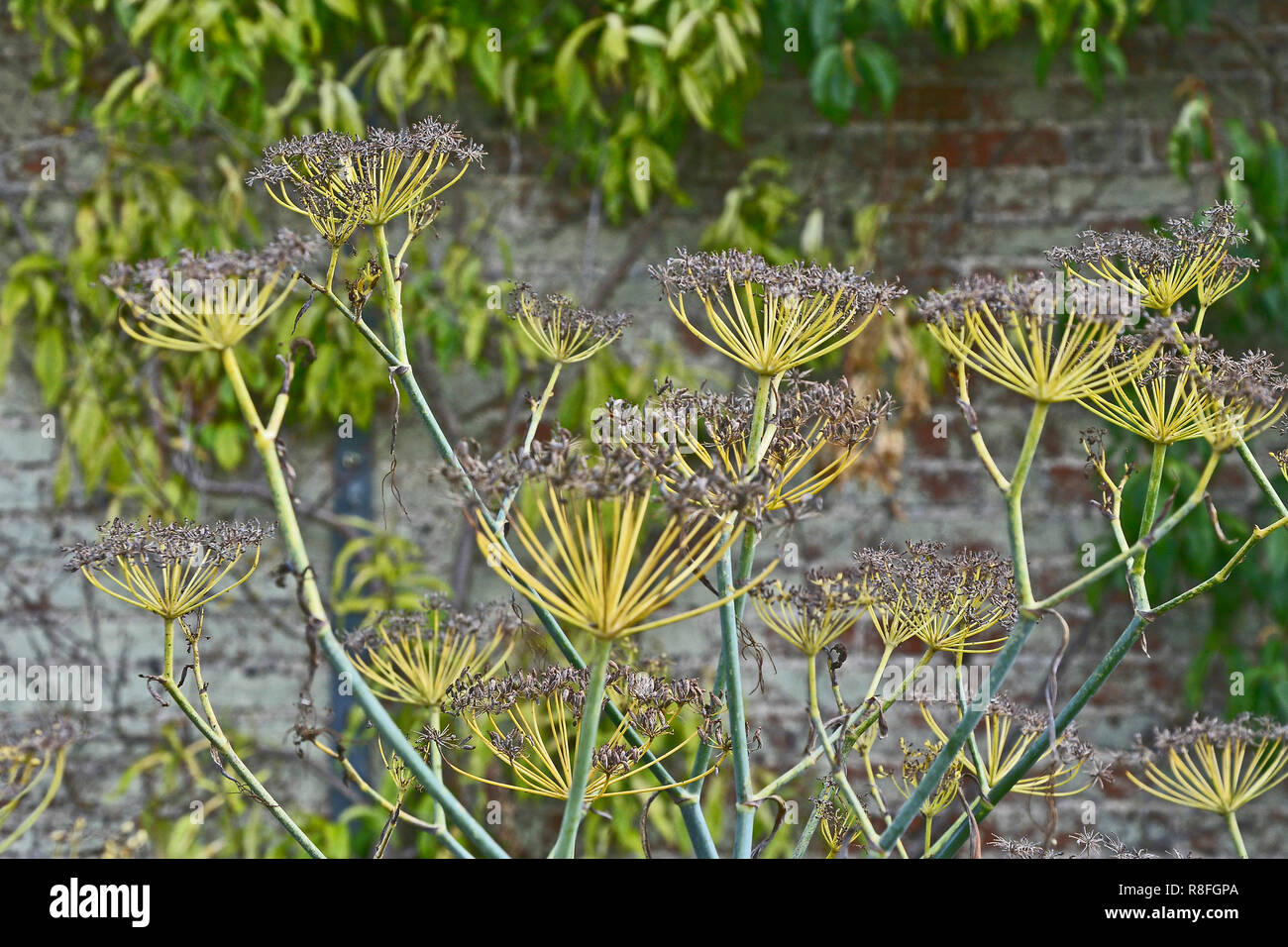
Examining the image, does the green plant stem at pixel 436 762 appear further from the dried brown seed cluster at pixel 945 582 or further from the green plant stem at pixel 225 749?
the dried brown seed cluster at pixel 945 582

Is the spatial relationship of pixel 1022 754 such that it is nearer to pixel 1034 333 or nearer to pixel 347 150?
pixel 1034 333

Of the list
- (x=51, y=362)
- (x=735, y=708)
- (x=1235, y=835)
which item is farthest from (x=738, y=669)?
(x=51, y=362)

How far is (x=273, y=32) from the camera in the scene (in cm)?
176

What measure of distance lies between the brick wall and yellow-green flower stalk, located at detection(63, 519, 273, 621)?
137 cm

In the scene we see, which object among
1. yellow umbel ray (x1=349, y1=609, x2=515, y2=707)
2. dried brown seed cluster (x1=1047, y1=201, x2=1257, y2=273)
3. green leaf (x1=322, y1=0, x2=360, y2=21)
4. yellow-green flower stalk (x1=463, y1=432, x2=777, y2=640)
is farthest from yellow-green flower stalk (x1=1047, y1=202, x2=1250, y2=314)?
green leaf (x1=322, y1=0, x2=360, y2=21)

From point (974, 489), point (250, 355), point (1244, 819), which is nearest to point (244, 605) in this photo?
point (250, 355)

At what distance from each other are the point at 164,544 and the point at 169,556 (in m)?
0.01

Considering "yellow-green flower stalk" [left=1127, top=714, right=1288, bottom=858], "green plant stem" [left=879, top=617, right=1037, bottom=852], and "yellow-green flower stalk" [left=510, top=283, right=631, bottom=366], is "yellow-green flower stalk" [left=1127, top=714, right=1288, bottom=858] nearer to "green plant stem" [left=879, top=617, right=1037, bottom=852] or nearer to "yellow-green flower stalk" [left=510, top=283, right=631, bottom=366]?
"green plant stem" [left=879, top=617, right=1037, bottom=852]

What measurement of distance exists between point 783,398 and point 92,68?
1.89 meters

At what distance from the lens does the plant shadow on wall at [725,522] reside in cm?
35

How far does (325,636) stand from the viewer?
32 cm

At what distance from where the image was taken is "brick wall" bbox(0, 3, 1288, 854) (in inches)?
72.8
